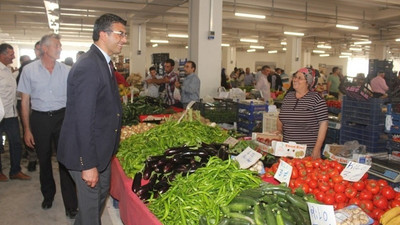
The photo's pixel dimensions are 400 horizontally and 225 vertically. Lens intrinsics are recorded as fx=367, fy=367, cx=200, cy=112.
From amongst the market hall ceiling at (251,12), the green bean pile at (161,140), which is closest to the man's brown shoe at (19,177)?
the green bean pile at (161,140)

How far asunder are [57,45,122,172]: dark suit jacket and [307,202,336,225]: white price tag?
1.38 m

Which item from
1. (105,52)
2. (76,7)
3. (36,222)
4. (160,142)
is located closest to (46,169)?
(36,222)

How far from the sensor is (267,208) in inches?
75.3

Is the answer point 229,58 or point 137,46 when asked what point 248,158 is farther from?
point 229,58

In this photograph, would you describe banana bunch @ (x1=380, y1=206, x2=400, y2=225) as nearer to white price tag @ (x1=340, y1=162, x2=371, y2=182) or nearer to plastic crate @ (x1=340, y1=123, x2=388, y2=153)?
white price tag @ (x1=340, y1=162, x2=371, y2=182)

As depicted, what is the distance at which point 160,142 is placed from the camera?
3.71 m

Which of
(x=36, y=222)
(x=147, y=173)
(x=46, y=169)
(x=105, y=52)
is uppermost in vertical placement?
(x=105, y=52)

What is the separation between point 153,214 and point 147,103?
497 cm

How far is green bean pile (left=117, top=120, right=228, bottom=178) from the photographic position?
346 cm

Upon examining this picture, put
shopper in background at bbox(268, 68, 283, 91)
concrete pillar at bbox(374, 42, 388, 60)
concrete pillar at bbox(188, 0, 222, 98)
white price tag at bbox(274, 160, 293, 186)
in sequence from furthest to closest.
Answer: concrete pillar at bbox(374, 42, 388, 60)
shopper in background at bbox(268, 68, 283, 91)
concrete pillar at bbox(188, 0, 222, 98)
white price tag at bbox(274, 160, 293, 186)

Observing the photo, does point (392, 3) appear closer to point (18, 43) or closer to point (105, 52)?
point (105, 52)

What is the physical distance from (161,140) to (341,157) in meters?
2.01

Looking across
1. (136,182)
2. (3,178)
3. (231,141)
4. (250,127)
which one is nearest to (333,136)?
(250,127)

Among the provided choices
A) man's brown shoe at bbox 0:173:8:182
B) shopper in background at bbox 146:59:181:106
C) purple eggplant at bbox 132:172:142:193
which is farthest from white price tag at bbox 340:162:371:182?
shopper in background at bbox 146:59:181:106
